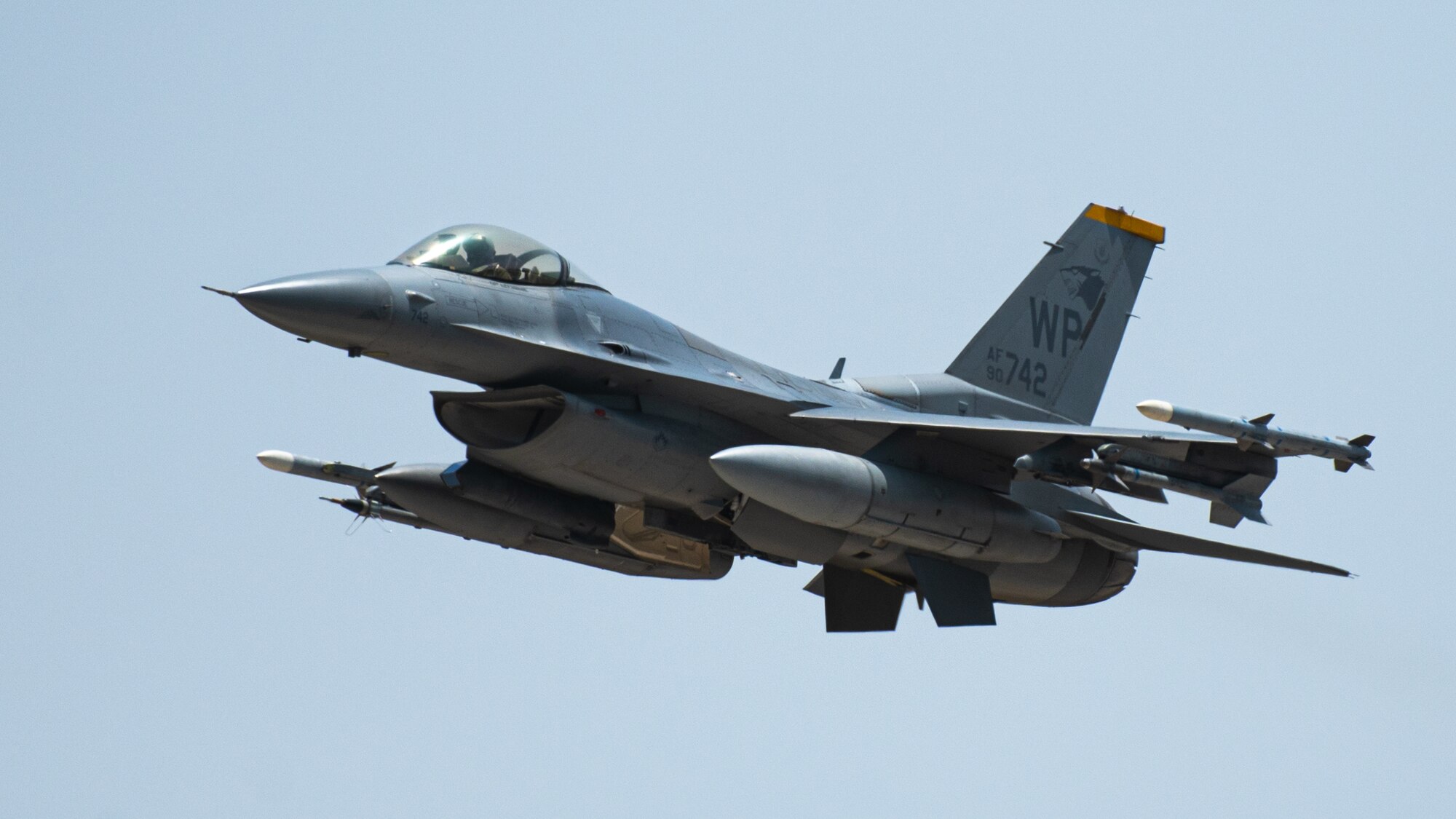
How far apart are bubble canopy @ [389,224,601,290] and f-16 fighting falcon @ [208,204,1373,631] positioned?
2cm

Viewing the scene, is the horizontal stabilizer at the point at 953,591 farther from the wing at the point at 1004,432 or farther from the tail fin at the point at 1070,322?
the tail fin at the point at 1070,322

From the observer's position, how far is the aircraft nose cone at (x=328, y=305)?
13.3m

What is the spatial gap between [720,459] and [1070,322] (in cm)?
694

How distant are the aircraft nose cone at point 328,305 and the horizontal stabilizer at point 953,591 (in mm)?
5313

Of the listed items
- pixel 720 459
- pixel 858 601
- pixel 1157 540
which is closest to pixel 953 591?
pixel 858 601

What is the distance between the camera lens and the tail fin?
1861 cm

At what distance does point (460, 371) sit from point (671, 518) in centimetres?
260

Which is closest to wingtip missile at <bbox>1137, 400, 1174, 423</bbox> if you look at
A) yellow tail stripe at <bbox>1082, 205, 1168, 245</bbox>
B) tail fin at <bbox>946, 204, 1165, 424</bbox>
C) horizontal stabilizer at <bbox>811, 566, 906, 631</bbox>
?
horizontal stabilizer at <bbox>811, 566, 906, 631</bbox>

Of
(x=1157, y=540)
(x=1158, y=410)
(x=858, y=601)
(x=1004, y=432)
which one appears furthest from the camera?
(x=858, y=601)

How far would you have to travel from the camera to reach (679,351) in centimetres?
1534

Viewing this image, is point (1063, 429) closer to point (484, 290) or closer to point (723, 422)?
point (723, 422)

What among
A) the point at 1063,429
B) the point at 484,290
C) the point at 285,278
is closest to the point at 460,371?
the point at 484,290

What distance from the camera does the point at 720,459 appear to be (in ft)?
45.1

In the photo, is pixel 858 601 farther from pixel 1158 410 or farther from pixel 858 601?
pixel 1158 410
